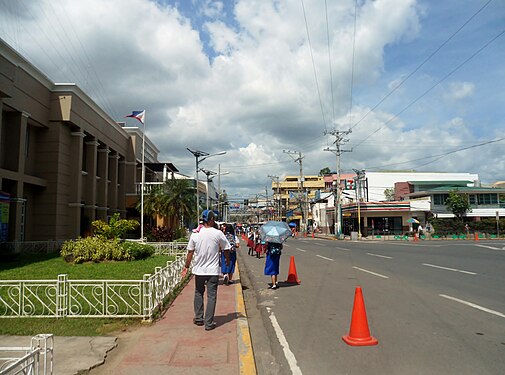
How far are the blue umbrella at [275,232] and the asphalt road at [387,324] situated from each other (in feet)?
4.44

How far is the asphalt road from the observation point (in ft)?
17.2

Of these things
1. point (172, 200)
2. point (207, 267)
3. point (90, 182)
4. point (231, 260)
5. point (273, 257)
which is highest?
point (90, 182)

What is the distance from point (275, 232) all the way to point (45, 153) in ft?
62.8

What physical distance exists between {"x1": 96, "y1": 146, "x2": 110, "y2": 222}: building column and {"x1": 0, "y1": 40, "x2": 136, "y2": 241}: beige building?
0.25 feet

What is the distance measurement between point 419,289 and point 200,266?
258 inches

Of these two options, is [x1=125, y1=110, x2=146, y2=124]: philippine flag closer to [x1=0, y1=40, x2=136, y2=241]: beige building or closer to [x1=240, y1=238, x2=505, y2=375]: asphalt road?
[x1=0, y1=40, x2=136, y2=241]: beige building

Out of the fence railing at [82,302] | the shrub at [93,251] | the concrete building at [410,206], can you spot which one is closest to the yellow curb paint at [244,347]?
the fence railing at [82,302]

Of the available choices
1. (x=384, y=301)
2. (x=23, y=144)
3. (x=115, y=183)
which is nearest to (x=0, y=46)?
(x=23, y=144)

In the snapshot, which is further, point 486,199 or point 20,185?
point 486,199

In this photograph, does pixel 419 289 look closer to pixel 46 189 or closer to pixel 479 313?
pixel 479 313

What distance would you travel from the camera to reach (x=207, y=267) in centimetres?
678

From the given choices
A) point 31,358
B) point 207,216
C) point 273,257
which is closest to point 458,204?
point 273,257

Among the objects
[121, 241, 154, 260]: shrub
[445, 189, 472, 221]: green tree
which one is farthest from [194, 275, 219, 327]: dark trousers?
[445, 189, 472, 221]: green tree

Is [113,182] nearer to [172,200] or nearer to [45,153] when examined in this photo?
[172,200]
